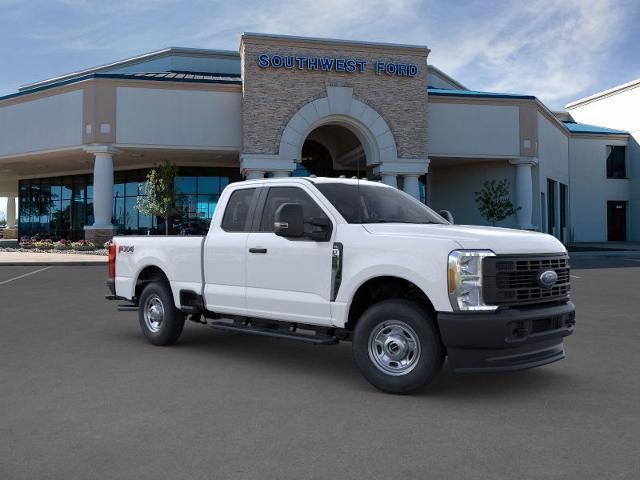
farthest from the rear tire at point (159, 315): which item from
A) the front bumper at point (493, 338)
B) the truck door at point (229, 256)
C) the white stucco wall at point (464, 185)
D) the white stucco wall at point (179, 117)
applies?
the white stucco wall at point (464, 185)

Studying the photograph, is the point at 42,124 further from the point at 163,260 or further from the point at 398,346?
the point at 398,346

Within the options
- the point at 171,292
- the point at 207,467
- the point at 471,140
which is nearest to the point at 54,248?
the point at 471,140

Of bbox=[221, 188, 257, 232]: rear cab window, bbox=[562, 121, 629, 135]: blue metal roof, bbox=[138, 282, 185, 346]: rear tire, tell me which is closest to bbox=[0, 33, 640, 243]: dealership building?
bbox=[562, 121, 629, 135]: blue metal roof

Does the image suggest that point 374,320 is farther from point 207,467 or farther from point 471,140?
point 471,140

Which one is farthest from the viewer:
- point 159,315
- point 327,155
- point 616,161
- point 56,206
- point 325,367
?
point 616,161

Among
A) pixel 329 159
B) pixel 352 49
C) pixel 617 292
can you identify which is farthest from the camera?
pixel 329 159

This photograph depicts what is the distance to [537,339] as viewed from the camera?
18.4ft

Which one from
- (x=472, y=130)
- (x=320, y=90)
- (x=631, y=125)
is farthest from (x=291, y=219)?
(x=631, y=125)

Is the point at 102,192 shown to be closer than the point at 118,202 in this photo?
Yes

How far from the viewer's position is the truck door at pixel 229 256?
7184 mm

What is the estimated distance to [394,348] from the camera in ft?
19.0

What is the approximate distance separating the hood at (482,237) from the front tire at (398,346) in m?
0.68

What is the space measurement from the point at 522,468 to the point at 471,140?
31.7 metres

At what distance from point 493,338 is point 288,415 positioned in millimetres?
1862
